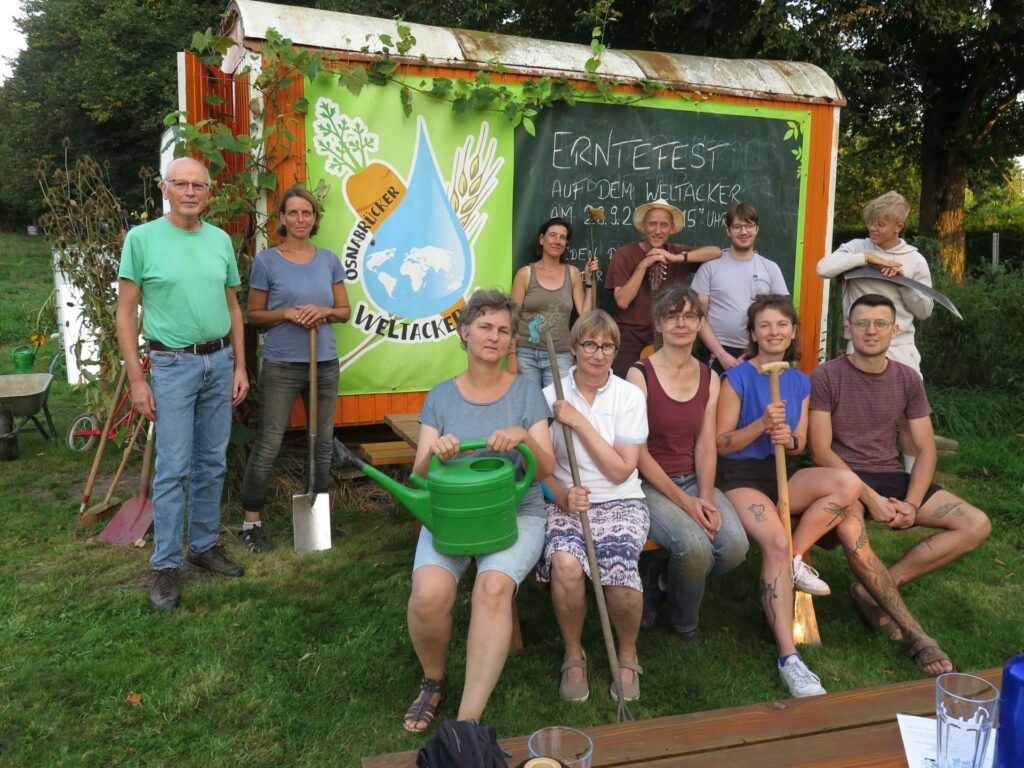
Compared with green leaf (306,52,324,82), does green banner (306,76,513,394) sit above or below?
below

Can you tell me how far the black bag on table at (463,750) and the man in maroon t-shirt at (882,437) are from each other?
7.99 feet

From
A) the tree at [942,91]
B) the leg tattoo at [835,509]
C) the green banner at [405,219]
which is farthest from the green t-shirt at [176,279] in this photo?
the tree at [942,91]

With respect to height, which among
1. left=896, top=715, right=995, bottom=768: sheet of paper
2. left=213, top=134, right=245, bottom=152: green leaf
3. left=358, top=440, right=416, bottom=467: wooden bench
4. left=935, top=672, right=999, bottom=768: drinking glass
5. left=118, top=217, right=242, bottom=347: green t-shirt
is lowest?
left=358, top=440, right=416, bottom=467: wooden bench

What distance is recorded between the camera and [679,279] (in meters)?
4.94

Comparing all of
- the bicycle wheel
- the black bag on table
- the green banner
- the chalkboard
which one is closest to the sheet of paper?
the black bag on table

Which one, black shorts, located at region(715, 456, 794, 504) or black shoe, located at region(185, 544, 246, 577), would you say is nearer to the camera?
black shorts, located at region(715, 456, 794, 504)

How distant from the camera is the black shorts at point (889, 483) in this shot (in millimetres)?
3514

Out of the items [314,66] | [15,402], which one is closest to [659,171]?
[314,66]

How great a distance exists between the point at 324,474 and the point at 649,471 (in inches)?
81.2

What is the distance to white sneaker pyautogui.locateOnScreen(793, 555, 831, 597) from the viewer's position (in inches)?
124

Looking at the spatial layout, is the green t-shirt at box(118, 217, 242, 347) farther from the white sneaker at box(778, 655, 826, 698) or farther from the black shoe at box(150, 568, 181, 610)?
the white sneaker at box(778, 655, 826, 698)

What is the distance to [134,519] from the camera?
14.9ft

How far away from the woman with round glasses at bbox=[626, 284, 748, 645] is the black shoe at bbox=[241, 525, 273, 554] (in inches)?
82.8

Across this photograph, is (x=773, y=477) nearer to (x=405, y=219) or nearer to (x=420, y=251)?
(x=420, y=251)
